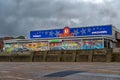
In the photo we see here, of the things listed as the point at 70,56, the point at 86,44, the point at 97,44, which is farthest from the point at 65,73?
the point at 86,44

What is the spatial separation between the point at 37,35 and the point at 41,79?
70.1 meters

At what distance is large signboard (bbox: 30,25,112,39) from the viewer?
234 ft

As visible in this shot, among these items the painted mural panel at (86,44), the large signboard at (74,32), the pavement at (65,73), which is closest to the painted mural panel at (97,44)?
the painted mural panel at (86,44)

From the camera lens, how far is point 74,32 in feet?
249

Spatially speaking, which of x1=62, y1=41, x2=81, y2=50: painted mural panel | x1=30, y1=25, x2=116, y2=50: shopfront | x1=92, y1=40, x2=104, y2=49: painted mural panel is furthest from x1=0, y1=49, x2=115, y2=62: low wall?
x1=62, y1=41, x2=81, y2=50: painted mural panel

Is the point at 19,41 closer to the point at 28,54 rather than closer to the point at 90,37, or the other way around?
the point at 90,37

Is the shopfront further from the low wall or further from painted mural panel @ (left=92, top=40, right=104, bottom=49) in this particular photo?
the low wall

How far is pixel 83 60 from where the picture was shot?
121ft

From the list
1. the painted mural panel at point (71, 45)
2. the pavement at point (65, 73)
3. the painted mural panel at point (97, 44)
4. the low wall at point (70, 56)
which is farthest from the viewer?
the painted mural panel at point (71, 45)

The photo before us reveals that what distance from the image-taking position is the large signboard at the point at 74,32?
234 feet

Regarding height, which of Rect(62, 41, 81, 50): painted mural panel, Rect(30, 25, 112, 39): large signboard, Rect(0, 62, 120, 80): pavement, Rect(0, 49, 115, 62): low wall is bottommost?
Rect(0, 62, 120, 80): pavement

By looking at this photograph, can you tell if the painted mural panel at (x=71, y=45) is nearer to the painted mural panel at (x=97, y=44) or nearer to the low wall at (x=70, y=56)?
the painted mural panel at (x=97, y=44)

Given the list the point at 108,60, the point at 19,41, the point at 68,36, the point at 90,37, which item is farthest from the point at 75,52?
the point at 19,41

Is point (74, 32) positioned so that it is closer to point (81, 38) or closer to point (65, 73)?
point (81, 38)
